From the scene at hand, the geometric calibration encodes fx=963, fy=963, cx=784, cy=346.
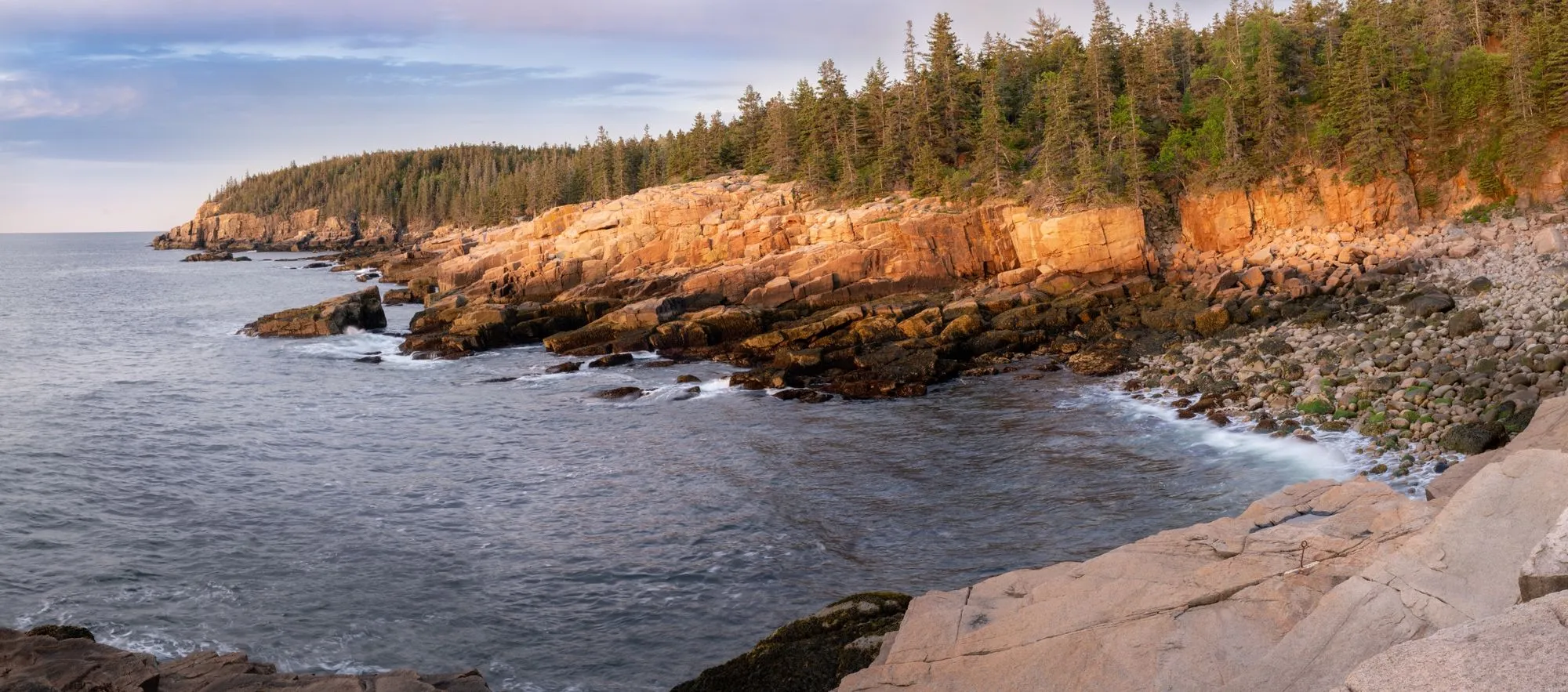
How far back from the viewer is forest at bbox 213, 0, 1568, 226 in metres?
41.2

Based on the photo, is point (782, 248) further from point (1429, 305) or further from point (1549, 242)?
point (1549, 242)

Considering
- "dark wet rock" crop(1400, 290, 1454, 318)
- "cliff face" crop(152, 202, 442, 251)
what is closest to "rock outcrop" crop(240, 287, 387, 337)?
"dark wet rock" crop(1400, 290, 1454, 318)

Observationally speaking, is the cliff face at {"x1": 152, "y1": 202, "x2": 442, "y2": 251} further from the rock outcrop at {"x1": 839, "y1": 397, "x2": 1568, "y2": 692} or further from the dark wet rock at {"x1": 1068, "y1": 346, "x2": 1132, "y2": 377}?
the rock outcrop at {"x1": 839, "y1": 397, "x2": 1568, "y2": 692}

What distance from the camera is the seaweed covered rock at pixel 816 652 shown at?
1095 centimetres

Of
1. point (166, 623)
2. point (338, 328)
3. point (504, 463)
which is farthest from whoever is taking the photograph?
point (338, 328)

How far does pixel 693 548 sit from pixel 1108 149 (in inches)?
1577

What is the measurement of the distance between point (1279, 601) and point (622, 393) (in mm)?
26208

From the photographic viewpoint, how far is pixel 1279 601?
27.7 feet

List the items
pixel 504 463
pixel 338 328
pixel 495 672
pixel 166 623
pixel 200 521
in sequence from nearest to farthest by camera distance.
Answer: pixel 495 672 < pixel 166 623 < pixel 200 521 < pixel 504 463 < pixel 338 328

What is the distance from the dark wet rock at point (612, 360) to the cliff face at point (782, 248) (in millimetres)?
8747

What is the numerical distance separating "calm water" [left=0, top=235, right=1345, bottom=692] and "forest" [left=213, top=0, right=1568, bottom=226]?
22.1 m

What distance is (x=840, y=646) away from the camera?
11414mm

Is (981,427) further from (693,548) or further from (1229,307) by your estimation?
(1229,307)

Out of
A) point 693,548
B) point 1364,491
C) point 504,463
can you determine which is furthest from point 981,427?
point 1364,491
